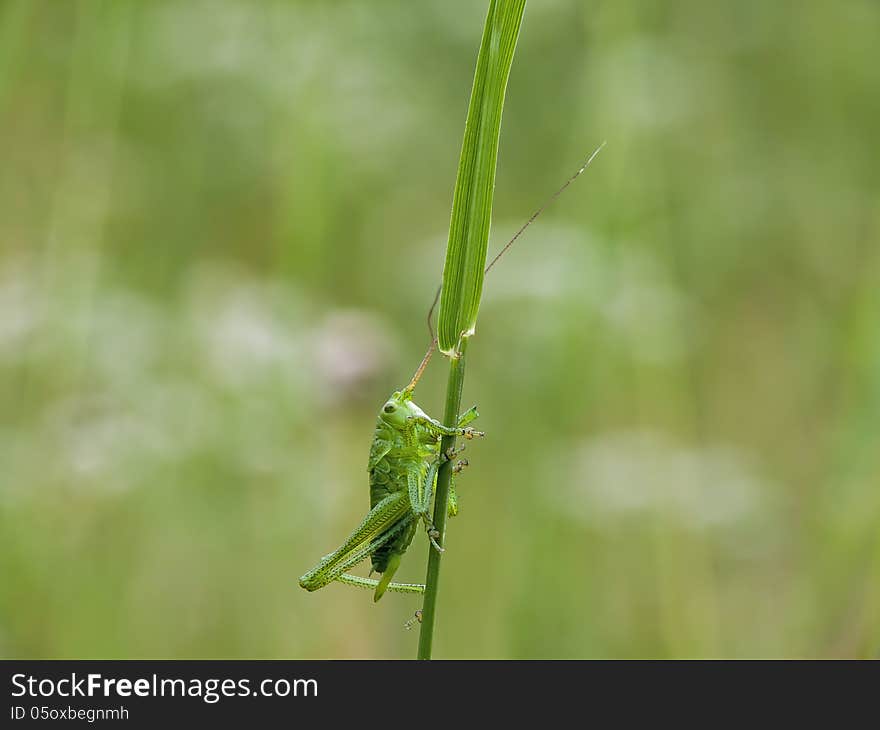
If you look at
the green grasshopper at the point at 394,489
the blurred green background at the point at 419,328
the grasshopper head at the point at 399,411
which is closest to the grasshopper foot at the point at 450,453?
the green grasshopper at the point at 394,489

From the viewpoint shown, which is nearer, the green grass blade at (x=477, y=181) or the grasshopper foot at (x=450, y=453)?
the green grass blade at (x=477, y=181)

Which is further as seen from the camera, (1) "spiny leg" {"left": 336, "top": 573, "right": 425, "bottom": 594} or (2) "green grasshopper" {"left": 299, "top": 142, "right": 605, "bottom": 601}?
(1) "spiny leg" {"left": 336, "top": 573, "right": 425, "bottom": 594}

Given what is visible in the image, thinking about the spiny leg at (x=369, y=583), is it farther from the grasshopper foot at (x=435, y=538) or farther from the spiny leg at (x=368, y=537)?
the grasshopper foot at (x=435, y=538)

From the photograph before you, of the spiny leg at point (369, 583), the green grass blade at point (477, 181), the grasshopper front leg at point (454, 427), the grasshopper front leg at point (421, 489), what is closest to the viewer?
the green grass blade at point (477, 181)

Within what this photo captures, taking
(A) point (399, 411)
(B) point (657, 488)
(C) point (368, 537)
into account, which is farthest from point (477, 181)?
(B) point (657, 488)

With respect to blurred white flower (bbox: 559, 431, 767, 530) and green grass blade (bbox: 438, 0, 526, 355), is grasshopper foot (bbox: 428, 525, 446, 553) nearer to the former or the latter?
green grass blade (bbox: 438, 0, 526, 355)

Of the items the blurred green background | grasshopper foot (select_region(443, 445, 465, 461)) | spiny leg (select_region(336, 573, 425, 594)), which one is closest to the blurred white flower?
the blurred green background

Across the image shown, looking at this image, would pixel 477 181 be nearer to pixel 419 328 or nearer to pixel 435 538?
pixel 435 538
